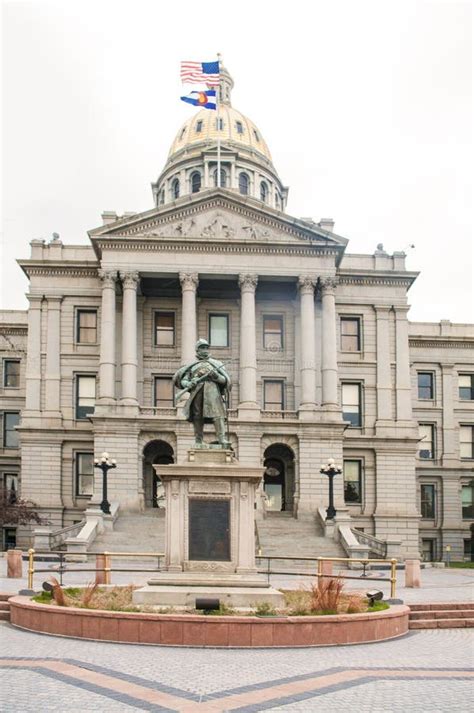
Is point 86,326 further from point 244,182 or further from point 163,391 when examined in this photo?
point 244,182

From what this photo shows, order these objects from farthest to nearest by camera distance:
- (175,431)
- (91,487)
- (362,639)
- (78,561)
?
(91,487) < (175,431) < (78,561) < (362,639)

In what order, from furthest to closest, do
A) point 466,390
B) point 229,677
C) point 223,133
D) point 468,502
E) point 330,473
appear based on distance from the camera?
point 223,133, point 466,390, point 468,502, point 330,473, point 229,677

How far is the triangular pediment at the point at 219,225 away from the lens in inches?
2053

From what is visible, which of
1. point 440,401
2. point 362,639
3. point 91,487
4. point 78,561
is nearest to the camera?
point 362,639

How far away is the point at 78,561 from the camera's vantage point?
36875 mm

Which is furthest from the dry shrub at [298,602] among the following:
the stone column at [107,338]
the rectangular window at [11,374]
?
the rectangular window at [11,374]

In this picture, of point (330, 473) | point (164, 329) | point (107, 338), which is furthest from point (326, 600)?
point (164, 329)

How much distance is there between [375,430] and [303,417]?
643cm

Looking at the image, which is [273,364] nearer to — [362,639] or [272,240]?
[272,240]

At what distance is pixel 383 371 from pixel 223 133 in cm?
4537

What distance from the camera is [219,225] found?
174 ft

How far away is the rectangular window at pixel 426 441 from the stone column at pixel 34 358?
27.9m

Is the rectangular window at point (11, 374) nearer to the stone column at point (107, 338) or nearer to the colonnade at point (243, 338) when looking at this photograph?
the stone column at point (107, 338)

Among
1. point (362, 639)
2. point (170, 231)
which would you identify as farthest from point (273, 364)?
point (362, 639)
